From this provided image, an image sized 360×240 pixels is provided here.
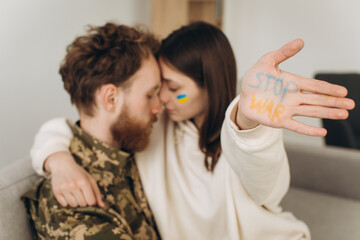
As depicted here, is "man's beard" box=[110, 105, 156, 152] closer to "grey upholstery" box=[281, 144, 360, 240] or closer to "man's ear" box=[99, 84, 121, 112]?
"man's ear" box=[99, 84, 121, 112]

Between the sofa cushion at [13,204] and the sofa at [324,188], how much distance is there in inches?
0.7

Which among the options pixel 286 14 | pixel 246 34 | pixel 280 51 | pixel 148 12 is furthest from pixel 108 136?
pixel 148 12

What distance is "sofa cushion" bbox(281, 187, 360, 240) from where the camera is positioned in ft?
4.09

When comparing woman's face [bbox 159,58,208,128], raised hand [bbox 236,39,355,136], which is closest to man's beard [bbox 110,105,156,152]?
woman's face [bbox 159,58,208,128]

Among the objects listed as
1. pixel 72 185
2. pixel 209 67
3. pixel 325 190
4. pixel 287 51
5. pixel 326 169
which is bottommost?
pixel 325 190

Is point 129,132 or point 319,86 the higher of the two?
point 319,86

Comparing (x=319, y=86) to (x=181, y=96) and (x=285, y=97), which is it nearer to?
(x=285, y=97)

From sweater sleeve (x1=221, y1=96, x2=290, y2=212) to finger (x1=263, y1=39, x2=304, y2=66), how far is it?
0.39 feet

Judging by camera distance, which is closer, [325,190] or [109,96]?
[109,96]

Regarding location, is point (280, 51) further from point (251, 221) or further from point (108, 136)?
point (108, 136)

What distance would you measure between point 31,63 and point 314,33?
119 centimetres

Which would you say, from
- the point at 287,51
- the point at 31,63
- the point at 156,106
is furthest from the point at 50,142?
the point at 287,51

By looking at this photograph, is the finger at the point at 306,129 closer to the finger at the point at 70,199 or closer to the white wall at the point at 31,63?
the finger at the point at 70,199

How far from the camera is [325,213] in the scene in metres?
1.38
